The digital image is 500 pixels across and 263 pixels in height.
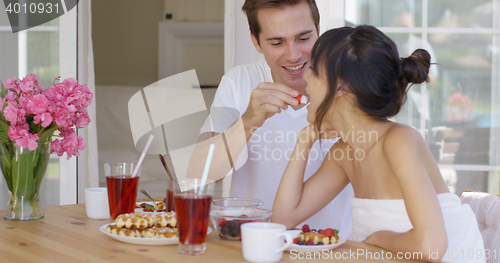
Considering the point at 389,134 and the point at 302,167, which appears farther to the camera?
the point at 302,167

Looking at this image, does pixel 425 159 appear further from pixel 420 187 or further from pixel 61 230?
pixel 61 230

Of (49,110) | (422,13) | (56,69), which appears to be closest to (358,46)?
(49,110)

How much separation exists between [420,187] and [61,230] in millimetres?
770

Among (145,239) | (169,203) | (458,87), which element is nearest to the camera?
(145,239)

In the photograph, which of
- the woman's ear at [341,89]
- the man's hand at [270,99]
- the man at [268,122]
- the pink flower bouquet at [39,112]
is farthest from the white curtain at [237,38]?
the pink flower bouquet at [39,112]

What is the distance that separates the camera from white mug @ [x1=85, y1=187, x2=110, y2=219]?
1143 millimetres

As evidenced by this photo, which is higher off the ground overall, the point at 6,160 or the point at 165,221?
the point at 6,160

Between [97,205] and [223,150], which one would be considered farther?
[223,150]

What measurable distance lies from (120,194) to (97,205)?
85mm

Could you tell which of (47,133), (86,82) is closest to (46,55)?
(86,82)

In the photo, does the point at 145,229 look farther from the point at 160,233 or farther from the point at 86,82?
the point at 86,82

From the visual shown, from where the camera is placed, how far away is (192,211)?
809 mm

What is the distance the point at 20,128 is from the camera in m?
1.08

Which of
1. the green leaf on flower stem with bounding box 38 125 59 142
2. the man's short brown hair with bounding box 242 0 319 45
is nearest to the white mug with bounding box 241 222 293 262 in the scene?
the green leaf on flower stem with bounding box 38 125 59 142
